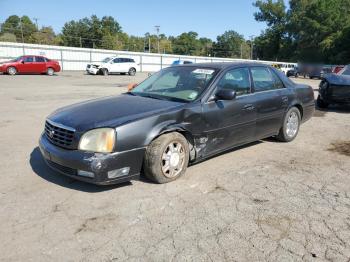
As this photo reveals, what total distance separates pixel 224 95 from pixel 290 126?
2366 mm

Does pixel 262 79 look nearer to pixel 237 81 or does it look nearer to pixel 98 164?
pixel 237 81

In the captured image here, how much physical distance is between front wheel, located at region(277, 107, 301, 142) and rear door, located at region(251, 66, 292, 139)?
160 millimetres

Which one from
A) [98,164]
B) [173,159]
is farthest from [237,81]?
[98,164]

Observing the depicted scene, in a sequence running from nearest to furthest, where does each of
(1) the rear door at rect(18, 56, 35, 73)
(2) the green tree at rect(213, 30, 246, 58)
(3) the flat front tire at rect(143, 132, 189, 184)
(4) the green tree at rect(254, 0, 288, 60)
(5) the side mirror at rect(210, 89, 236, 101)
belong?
(3) the flat front tire at rect(143, 132, 189, 184), (5) the side mirror at rect(210, 89, 236, 101), (1) the rear door at rect(18, 56, 35, 73), (4) the green tree at rect(254, 0, 288, 60), (2) the green tree at rect(213, 30, 246, 58)

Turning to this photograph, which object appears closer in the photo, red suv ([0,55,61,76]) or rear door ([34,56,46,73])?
red suv ([0,55,61,76])

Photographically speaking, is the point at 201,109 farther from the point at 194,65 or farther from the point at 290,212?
the point at 290,212

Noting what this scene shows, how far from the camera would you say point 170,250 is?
296 centimetres

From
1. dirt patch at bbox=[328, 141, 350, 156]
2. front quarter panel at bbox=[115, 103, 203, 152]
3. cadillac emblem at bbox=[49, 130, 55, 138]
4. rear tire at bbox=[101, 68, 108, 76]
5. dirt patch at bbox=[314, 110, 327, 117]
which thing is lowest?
rear tire at bbox=[101, 68, 108, 76]

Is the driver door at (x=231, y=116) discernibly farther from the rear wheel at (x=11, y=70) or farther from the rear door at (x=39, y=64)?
the rear door at (x=39, y=64)

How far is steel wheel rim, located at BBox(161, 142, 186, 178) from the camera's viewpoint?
4293mm

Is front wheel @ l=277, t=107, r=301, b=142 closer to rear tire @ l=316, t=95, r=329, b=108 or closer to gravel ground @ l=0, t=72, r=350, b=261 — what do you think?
gravel ground @ l=0, t=72, r=350, b=261

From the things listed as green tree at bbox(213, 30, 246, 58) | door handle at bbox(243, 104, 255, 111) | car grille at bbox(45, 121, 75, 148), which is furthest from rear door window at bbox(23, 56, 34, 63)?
green tree at bbox(213, 30, 246, 58)

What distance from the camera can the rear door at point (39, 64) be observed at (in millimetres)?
26500

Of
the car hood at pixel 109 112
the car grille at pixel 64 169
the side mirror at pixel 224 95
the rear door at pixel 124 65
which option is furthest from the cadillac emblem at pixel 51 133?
the rear door at pixel 124 65
